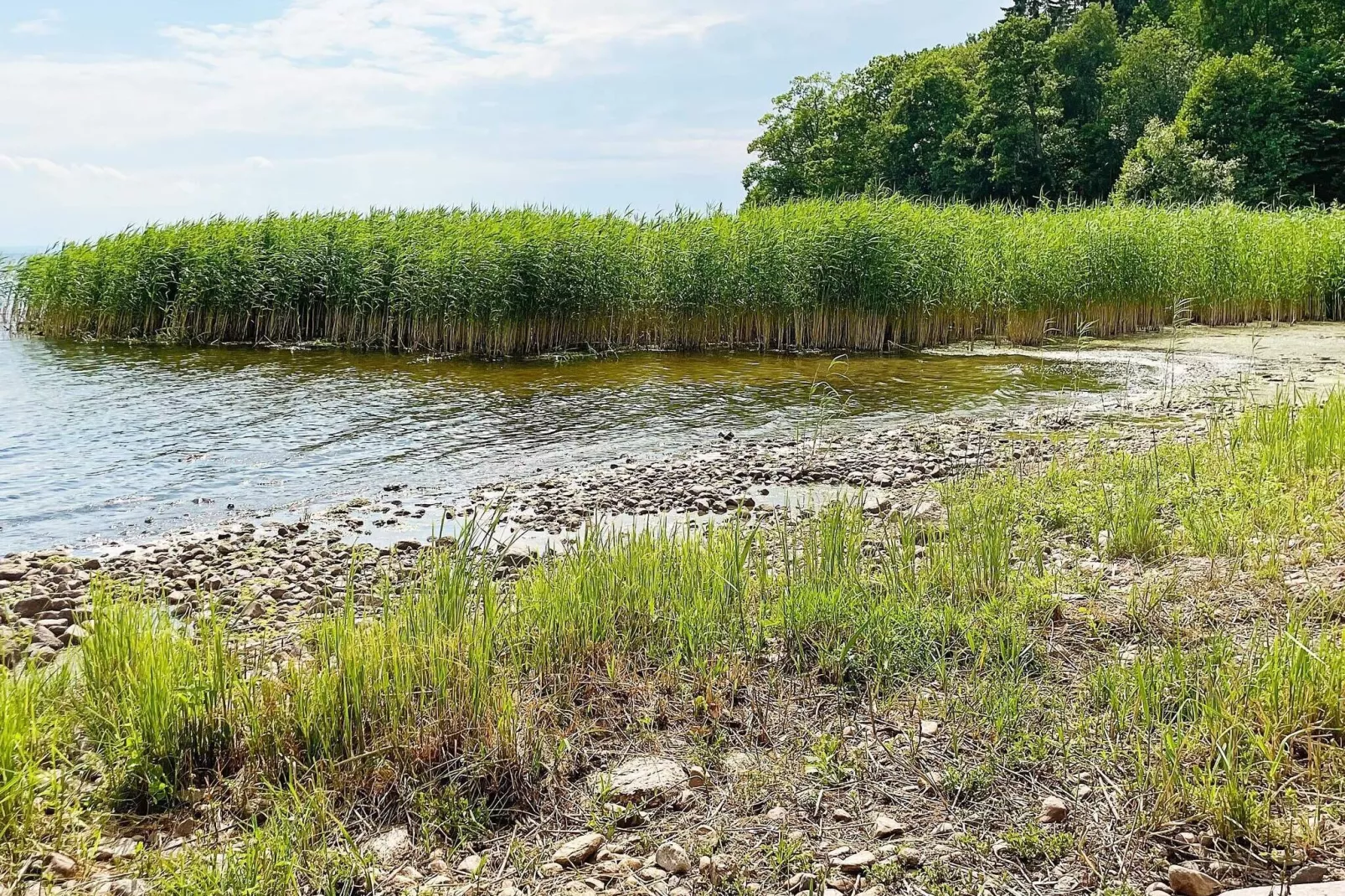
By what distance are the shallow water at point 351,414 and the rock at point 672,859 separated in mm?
6126

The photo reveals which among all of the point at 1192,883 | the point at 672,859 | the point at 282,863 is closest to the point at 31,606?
the point at 282,863

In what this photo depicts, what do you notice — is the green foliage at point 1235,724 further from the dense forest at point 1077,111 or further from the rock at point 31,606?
the dense forest at point 1077,111

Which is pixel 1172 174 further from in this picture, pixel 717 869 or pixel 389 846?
pixel 389 846

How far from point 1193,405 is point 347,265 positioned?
17.0 meters

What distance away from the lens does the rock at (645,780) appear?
141 inches

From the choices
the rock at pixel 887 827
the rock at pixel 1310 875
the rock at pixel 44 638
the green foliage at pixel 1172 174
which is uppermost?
the green foliage at pixel 1172 174

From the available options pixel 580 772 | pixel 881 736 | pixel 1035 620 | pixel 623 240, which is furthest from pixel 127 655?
pixel 623 240

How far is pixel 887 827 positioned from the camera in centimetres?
329

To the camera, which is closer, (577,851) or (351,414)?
(577,851)

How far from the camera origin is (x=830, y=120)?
54688 millimetres

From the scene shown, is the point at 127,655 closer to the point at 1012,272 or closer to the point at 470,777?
the point at 470,777

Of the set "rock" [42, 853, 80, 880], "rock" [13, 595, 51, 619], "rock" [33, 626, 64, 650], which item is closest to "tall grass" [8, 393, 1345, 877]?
"rock" [42, 853, 80, 880]

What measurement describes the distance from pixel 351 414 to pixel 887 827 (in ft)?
40.3

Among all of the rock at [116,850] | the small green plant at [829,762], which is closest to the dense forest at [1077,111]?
the small green plant at [829,762]
